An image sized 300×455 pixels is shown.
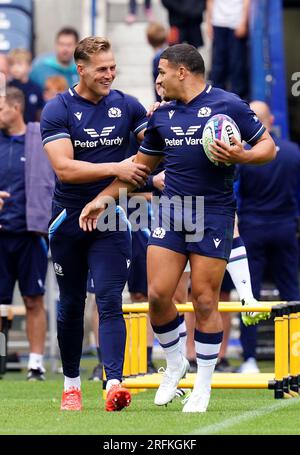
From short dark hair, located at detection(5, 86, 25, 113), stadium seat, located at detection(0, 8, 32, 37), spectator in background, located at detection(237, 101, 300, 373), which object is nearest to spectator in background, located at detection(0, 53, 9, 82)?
stadium seat, located at detection(0, 8, 32, 37)

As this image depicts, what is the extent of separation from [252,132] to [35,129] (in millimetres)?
4564

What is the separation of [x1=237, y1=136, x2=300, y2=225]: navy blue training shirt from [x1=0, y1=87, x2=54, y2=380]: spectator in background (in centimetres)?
195

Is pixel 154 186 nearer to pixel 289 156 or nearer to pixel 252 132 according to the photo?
pixel 252 132

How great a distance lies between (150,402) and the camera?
1028 cm

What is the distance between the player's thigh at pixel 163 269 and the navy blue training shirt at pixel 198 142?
361mm

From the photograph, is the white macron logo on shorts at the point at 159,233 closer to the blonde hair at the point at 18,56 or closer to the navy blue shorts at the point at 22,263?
the navy blue shorts at the point at 22,263

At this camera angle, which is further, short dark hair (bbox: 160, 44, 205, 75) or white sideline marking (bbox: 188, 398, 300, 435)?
short dark hair (bbox: 160, 44, 205, 75)

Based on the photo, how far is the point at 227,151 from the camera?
861cm

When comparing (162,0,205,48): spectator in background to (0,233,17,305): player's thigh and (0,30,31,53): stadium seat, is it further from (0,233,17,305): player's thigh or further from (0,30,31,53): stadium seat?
(0,233,17,305): player's thigh

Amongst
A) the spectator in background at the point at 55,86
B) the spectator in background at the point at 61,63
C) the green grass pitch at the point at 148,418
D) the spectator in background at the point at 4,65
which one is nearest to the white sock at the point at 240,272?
the green grass pitch at the point at 148,418

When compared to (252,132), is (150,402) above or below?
below

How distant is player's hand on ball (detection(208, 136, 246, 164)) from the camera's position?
8.60m

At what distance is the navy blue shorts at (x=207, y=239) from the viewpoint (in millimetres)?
8828

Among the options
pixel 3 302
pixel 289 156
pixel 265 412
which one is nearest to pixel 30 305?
pixel 3 302
